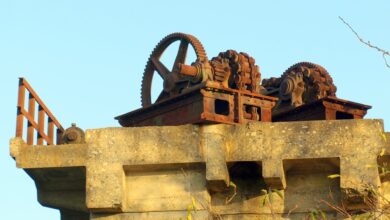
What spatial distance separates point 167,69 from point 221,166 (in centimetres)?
251

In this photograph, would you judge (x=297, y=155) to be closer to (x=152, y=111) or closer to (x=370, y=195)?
(x=370, y=195)

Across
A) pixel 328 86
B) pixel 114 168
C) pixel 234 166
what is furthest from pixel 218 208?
pixel 328 86

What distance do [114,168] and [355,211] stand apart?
124 inches

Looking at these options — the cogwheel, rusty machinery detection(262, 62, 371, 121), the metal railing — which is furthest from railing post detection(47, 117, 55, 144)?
the cogwheel

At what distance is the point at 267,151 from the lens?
46.3ft

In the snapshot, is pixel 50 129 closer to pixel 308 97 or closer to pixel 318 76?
pixel 308 97

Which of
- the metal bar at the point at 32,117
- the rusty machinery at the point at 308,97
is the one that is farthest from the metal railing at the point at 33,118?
the rusty machinery at the point at 308,97

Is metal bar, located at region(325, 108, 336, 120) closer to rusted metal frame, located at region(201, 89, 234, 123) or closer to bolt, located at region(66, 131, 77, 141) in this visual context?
rusted metal frame, located at region(201, 89, 234, 123)

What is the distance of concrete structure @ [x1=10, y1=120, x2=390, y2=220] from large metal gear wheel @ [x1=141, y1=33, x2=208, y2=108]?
118 centimetres

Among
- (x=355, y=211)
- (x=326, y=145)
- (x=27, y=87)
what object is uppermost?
(x=27, y=87)

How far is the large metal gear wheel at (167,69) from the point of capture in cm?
1527

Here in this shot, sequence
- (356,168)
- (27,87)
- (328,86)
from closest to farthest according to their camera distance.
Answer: (356,168) → (27,87) → (328,86)

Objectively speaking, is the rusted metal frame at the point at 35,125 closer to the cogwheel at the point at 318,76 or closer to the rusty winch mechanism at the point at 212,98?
the rusty winch mechanism at the point at 212,98

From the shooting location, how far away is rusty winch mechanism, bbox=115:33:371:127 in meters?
14.5
